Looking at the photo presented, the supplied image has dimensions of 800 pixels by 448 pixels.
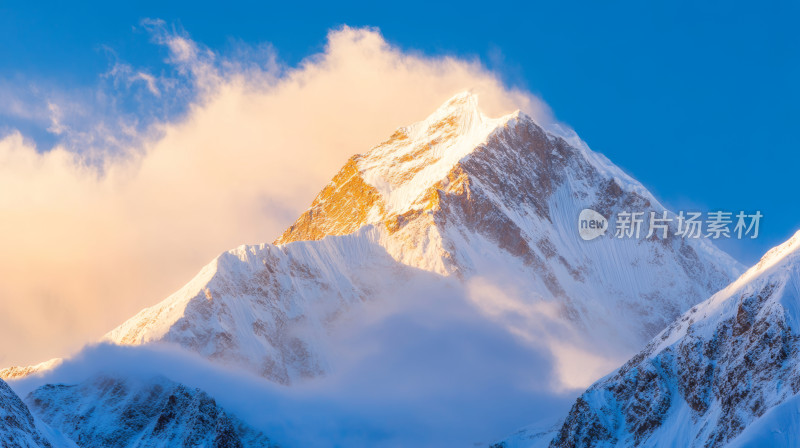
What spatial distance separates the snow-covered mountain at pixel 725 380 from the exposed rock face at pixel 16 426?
95.0 m

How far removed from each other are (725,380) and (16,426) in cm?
11191

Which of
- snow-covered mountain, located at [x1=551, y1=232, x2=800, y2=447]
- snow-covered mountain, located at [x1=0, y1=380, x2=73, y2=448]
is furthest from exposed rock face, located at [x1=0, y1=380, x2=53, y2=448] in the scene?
snow-covered mountain, located at [x1=551, y1=232, x2=800, y2=447]

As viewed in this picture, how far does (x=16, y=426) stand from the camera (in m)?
161

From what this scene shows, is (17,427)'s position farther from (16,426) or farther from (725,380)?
(725,380)

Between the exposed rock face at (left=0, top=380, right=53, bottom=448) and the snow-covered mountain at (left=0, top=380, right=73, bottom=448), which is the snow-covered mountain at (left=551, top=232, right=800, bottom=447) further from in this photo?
the exposed rock face at (left=0, top=380, right=53, bottom=448)

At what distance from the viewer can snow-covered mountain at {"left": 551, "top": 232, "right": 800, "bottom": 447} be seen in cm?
15625

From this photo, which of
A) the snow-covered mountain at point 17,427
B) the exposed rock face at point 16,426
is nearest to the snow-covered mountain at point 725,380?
the snow-covered mountain at point 17,427

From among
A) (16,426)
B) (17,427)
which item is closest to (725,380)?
(17,427)

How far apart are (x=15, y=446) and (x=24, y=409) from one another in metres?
17.2

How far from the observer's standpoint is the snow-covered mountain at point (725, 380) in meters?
156

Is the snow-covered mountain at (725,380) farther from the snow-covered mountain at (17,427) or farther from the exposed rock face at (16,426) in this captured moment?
the exposed rock face at (16,426)

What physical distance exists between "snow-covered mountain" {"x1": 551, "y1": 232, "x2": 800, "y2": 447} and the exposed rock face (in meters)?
95.0

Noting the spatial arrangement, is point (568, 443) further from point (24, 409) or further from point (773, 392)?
point (24, 409)

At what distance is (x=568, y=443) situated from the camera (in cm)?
19950
